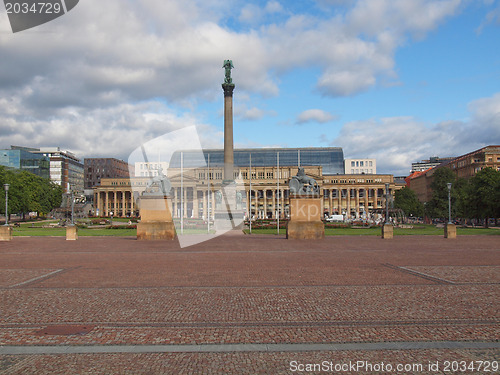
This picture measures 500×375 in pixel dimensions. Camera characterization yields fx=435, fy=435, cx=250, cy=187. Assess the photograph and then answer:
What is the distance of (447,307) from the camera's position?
11.3m

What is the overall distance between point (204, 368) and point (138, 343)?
194cm

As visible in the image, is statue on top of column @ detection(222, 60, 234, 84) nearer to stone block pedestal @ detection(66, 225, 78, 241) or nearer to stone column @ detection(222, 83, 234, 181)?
stone column @ detection(222, 83, 234, 181)

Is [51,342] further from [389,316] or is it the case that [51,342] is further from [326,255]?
[326,255]

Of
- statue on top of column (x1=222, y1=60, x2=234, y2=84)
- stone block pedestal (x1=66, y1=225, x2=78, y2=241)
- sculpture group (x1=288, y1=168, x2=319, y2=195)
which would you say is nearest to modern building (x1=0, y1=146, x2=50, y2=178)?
statue on top of column (x1=222, y1=60, x2=234, y2=84)

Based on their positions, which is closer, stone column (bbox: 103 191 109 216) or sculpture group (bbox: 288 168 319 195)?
sculpture group (bbox: 288 168 319 195)

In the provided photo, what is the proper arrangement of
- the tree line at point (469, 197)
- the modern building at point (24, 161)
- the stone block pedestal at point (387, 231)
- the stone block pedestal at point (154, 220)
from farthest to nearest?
1. the modern building at point (24, 161)
2. the tree line at point (469, 197)
3. the stone block pedestal at point (387, 231)
4. the stone block pedestal at point (154, 220)

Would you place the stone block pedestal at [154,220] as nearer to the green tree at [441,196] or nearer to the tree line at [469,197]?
the tree line at [469,197]

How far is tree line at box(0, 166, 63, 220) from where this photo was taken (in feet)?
273

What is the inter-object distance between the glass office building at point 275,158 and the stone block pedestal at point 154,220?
120 metres

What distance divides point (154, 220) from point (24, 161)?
480 feet

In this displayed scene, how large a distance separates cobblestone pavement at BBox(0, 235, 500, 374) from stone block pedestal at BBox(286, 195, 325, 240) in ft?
53.3

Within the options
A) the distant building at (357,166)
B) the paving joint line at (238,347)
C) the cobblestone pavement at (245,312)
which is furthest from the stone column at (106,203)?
the paving joint line at (238,347)

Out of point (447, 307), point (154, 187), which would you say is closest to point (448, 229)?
point (154, 187)

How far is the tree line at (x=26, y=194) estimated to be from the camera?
83.2m
